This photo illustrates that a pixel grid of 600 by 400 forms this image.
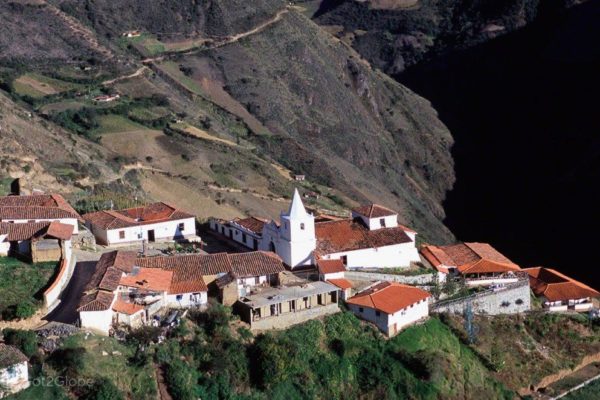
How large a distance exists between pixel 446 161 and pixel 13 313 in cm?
8386

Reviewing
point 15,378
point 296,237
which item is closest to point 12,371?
point 15,378

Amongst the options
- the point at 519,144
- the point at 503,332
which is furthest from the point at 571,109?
the point at 503,332

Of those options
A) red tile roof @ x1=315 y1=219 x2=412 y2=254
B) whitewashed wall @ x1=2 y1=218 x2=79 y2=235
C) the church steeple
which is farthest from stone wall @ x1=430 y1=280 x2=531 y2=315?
whitewashed wall @ x1=2 y1=218 x2=79 y2=235

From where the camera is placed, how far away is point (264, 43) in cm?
10512

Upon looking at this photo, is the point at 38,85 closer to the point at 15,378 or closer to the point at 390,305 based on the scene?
the point at 390,305

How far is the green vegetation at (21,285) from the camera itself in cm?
3031

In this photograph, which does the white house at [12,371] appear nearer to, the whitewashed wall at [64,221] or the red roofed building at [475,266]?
the whitewashed wall at [64,221]

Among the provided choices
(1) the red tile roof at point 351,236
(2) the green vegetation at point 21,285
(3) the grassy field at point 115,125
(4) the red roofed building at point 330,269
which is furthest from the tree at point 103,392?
A: (3) the grassy field at point 115,125

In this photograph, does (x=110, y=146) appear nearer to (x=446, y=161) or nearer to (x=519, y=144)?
(x=446, y=161)

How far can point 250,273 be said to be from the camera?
36781 mm

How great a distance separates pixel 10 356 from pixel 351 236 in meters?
19.9

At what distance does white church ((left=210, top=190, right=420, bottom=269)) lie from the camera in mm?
40344

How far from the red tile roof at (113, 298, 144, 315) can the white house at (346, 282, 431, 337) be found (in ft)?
30.8

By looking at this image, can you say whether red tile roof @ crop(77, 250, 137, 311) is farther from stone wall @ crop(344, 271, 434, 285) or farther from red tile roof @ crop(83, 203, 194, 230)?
stone wall @ crop(344, 271, 434, 285)
